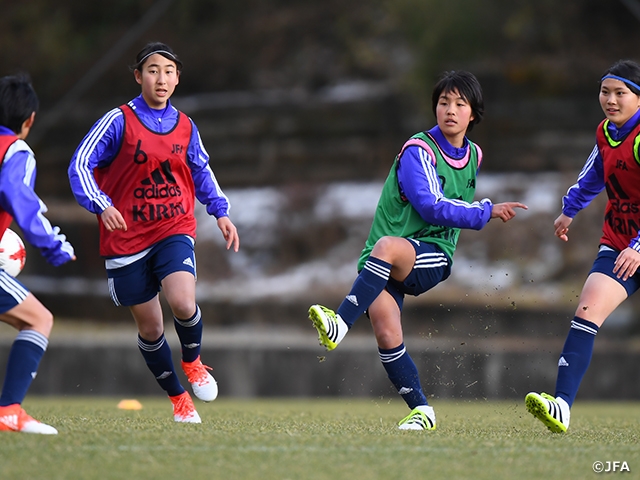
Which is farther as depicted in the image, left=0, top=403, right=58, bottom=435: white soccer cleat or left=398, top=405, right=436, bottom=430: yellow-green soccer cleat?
left=398, top=405, right=436, bottom=430: yellow-green soccer cleat

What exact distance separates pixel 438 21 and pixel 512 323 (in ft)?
18.7

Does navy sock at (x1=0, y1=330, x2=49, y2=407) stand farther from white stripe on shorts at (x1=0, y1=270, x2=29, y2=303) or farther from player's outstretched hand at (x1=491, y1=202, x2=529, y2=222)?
player's outstretched hand at (x1=491, y1=202, x2=529, y2=222)

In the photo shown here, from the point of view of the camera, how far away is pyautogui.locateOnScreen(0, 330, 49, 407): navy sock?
3805 mm

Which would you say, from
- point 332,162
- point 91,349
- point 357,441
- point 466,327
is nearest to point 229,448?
point 357,441

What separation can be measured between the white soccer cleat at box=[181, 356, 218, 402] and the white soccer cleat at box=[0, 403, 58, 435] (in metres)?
1.22

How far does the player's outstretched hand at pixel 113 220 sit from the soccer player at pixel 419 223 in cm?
100

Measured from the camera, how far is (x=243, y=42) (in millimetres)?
16219

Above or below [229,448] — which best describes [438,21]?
above

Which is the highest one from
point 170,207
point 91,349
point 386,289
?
point 170,207

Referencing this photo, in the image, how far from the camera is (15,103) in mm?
3865

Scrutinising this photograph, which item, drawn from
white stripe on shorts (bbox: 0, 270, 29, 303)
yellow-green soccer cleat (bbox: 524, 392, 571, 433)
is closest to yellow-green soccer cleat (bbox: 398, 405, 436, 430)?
yellow-green soccer cleat (bbox: 524, 392, 571, 433)

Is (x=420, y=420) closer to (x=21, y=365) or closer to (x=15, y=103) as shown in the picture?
(x=21, y=365)

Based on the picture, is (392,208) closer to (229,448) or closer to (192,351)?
(192,351)

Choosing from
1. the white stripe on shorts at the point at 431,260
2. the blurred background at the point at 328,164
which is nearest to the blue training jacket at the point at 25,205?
the white stripe on shorts at the point at 431,260
